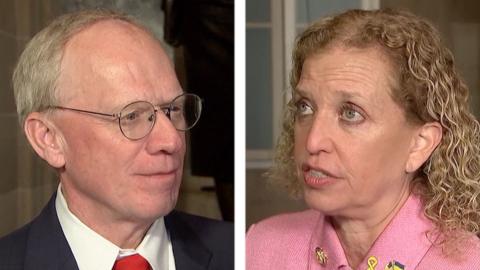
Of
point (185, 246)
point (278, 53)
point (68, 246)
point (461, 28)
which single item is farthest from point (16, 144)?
point (461, 28)

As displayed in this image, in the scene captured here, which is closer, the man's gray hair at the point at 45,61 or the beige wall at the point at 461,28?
the man's gray hair at the point at 45,61

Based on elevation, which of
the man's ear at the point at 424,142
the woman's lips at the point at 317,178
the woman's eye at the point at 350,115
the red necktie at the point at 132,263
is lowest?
the red necktie at the point at 132,263

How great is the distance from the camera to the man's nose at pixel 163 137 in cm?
95

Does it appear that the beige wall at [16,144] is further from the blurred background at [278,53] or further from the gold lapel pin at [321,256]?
the gold lapel pin at [321,256]

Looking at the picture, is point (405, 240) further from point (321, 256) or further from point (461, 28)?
point (461, 28)

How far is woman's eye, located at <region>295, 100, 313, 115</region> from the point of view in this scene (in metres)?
0.99

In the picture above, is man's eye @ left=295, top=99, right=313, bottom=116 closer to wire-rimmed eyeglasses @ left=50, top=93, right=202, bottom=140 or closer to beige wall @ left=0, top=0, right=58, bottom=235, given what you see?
wire-rimmed eyeglasses @ left=50, top=93, right=202, bottom=140

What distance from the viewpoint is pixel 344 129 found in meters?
0.96

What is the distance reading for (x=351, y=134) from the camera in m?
0.96

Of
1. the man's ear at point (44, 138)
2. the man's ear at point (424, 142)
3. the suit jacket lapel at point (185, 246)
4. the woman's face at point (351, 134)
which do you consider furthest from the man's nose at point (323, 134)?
the man's ear at point (44, 138)

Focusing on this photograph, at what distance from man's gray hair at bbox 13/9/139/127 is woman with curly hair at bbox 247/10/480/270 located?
0.99ft

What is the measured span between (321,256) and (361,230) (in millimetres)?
76

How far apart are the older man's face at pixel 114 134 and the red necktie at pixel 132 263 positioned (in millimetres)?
56

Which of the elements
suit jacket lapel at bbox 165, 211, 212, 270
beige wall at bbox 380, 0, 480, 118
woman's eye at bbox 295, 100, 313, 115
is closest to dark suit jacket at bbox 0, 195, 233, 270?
suit jacket lapel at bbox 165, 211, 212, 270
